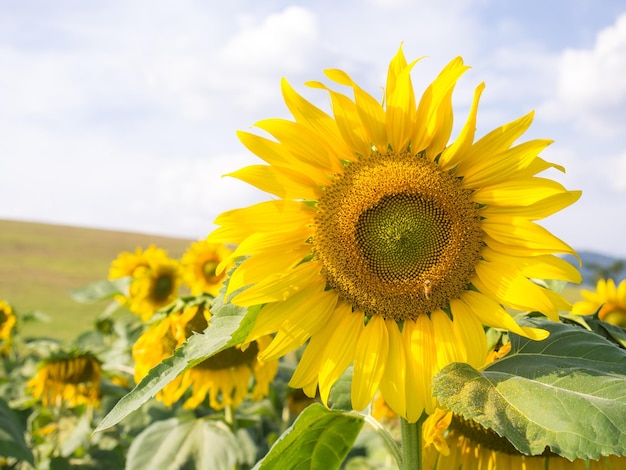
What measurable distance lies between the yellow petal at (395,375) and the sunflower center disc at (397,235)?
0.06 m

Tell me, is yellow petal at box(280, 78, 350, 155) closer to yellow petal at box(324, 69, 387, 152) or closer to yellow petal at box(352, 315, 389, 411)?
yellow petal at box(324, 69, 387, 152)

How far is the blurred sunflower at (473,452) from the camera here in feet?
6.31

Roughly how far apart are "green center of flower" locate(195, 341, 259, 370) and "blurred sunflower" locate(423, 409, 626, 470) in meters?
1.60

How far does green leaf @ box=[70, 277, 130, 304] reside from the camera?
16.5 feet

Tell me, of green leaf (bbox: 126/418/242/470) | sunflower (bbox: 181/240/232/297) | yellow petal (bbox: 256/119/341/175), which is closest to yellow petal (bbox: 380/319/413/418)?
yellow petal (bbox: 256/119/341/175)

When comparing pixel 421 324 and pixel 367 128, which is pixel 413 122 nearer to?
pixel 367 128

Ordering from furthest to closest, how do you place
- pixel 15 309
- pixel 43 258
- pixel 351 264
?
pixel 43 258
pixel 15 309
pixel 351 264

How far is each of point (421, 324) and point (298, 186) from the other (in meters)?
0.46

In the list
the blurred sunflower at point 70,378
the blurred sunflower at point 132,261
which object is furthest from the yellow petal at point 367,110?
the blurred sunflower at point 132,261

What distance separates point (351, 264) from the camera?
5.78 feet

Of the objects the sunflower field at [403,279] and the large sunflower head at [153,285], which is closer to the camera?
the sunflower field at [403,279]

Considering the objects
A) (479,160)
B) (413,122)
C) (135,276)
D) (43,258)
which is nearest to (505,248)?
(479,160)

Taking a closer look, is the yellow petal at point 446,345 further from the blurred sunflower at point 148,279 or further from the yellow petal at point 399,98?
the blurred sunflower at point 148,279

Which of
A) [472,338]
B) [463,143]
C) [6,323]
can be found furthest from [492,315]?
[6,323]
